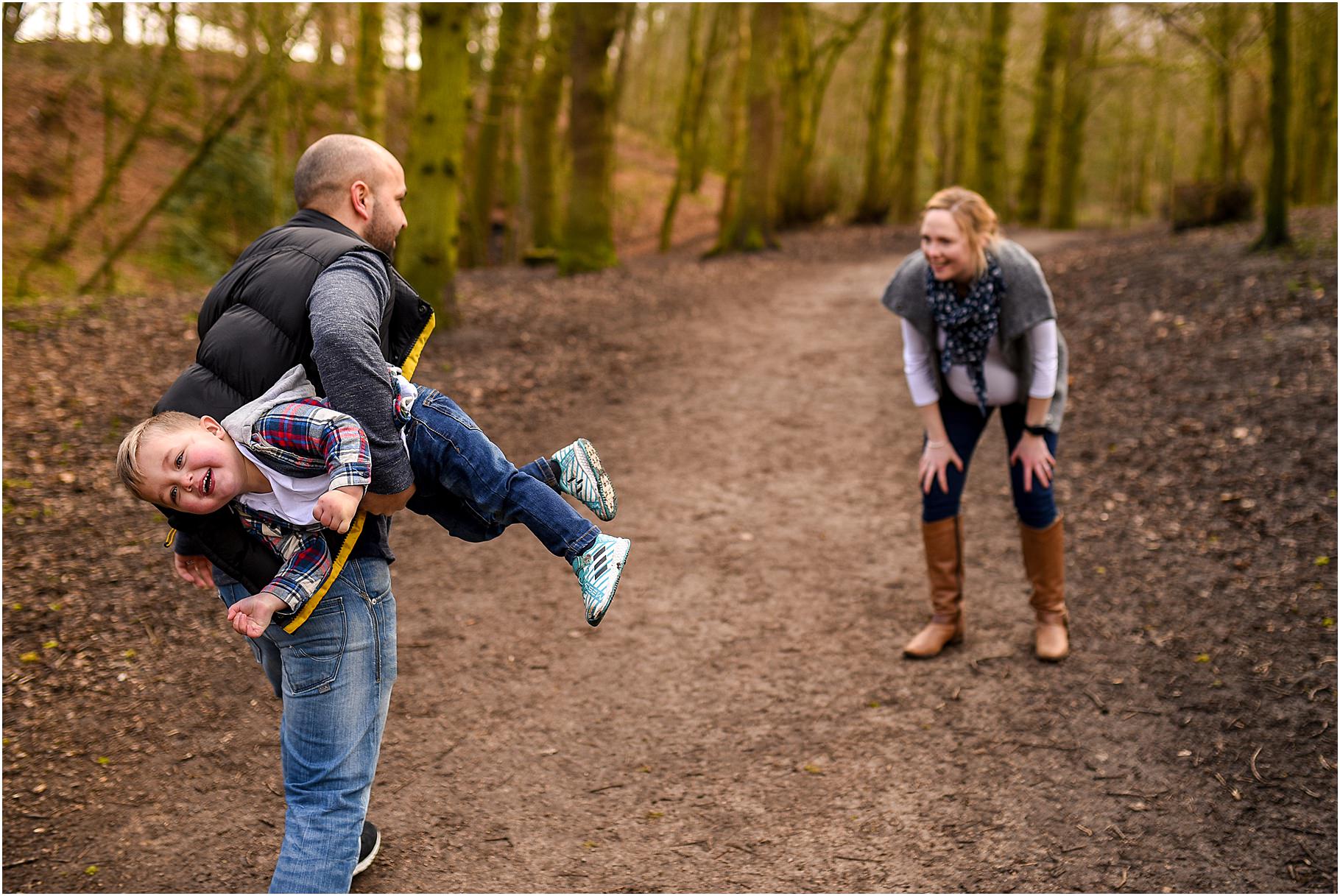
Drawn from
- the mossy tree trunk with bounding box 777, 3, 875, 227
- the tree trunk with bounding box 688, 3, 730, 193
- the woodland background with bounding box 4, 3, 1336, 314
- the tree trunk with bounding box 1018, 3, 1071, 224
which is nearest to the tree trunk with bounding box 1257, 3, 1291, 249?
the woodland background with bounding box 4, 3, 1336, 314

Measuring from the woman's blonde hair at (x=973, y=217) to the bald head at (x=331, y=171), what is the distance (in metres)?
2.26

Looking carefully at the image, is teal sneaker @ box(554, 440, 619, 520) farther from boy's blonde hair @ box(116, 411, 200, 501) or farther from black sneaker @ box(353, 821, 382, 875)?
black sneaker @ box(353, 821, 382, 875)

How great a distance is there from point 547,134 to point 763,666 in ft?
41.4

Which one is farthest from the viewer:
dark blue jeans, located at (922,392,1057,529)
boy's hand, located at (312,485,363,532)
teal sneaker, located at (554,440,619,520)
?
dark blue jeans, located at (922,392,1057,529)

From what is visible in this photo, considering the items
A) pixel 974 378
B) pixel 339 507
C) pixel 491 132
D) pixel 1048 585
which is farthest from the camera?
pixel 491 132

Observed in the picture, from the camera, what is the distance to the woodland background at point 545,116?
9.95 metres

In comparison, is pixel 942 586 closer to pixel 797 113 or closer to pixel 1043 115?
pixel 797 113

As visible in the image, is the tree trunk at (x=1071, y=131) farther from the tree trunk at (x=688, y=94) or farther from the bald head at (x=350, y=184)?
the bald head at (x=350, y=184)

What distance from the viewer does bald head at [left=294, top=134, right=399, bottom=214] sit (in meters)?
2.42

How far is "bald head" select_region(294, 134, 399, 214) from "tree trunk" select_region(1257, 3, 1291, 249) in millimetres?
9138

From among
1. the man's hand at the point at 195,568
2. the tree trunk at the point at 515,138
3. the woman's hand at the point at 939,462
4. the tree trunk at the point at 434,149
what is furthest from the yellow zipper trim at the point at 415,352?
the tree trunk at the point at 515,138

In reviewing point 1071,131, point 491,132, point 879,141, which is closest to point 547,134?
point 491,132

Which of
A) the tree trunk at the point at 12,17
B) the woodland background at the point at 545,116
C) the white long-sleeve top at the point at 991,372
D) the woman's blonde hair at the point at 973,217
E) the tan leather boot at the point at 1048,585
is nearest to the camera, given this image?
the woman's blonde hair at the point at 973,217

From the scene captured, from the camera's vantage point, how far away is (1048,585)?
4.41 metres
